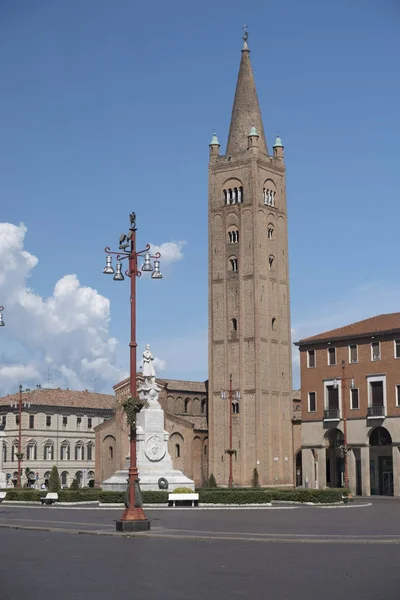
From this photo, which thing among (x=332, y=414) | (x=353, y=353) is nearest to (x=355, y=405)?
(x=332, y=414)

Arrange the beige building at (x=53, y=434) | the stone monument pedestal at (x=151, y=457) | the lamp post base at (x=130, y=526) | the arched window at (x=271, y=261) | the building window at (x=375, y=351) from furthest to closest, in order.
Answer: the beige building at (x=53, y=434) → the arched window at (x=271, y=261) → the building window at (x=375, y=351) → the stone monument pedestal at (x=151, y=457) → the lamp post base at (x=130, y=526)

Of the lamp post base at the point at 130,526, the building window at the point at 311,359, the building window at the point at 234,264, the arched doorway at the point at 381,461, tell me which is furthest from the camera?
the building window at the point at 234,264

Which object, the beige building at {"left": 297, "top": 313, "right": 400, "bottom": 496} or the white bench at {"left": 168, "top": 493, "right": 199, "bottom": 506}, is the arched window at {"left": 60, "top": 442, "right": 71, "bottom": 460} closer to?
the beige building at {"left": 297, "top": 313, "right": 400, "bottom": 496}

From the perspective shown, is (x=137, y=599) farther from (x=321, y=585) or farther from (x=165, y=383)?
(x=165, y=383)

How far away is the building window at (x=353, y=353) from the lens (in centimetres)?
8012

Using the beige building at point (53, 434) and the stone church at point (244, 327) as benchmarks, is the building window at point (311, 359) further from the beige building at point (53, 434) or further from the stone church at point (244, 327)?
the beige building at point (53, 434)

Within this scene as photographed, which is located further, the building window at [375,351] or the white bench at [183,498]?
the building window at [375,351]

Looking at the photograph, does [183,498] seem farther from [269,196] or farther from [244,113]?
[244,113]

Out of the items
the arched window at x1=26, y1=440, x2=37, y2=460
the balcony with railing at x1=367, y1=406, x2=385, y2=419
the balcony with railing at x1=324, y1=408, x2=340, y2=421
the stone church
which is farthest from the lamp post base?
the arched window at x1=26, y1=440, x2=37, y2=460

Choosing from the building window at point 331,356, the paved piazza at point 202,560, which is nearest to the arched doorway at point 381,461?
the building window at point 331,356

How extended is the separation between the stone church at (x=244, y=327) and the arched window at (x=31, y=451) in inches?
409

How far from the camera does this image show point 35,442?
10944 cm

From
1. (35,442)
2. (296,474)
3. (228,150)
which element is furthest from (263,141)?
(35,442)

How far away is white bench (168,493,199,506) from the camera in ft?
152
